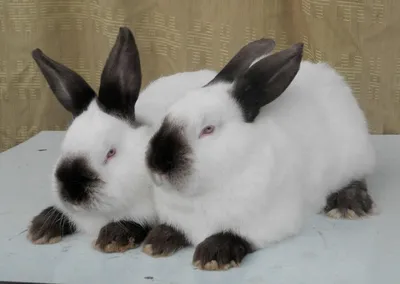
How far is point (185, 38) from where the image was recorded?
1.82m

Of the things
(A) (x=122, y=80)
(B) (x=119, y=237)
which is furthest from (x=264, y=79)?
(B) (x=119, y=237)

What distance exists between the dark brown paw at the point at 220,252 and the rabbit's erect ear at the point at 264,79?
0.18 meters

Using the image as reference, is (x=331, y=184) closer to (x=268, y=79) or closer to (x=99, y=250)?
(x=268, y=79)

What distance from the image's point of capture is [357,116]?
1219 millimetres

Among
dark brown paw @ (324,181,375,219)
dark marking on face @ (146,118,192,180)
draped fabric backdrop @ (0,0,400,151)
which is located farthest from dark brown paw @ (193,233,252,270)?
draped fabric backdrop @ (0,0,400,151)

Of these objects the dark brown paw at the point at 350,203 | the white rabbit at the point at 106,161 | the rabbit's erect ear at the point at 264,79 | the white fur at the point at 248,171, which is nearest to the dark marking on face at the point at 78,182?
the white rabbit at the point at 106,161

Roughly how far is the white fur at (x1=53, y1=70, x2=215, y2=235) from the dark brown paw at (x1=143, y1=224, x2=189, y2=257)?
0.12ft

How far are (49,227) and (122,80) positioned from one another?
273mm

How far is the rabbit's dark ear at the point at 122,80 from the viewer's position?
3.45ft

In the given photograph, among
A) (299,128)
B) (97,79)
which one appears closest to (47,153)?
(97,79)

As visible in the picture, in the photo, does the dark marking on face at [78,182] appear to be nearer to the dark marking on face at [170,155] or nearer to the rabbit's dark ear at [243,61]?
the dark marking on face at [170,155]

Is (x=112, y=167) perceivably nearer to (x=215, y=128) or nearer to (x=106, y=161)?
(x=106, y=161)

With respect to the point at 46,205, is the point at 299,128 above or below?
above

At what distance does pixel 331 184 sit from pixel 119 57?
0.43 metres
